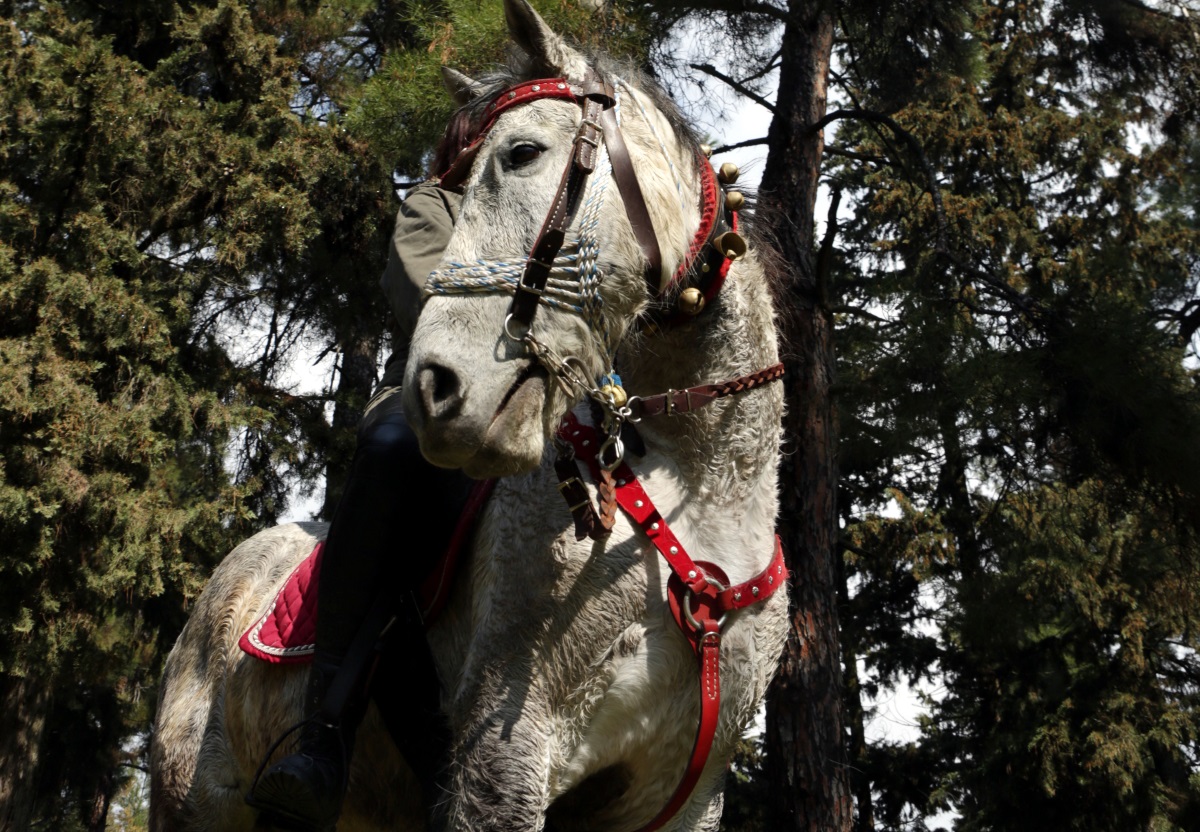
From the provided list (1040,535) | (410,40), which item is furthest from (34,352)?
(1040,535)

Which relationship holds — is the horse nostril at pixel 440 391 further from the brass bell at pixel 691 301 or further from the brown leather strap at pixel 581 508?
the brass bell at pixel 691 301

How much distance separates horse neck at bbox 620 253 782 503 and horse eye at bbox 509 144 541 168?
0.55 m

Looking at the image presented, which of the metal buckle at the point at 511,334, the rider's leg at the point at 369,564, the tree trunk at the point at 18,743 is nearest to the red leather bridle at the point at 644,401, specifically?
the metal buckle at the point at 511,334

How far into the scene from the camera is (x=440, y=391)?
2238 mm

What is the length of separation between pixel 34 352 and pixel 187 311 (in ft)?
5.25

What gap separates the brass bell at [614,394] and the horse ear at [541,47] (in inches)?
31.9

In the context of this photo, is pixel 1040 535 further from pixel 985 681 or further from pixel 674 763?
pixel 674 763

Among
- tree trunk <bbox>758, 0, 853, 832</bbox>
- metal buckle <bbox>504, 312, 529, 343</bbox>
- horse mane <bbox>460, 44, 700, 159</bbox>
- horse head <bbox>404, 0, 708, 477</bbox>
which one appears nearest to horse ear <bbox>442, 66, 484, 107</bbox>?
horse mane <bbox>460, 44, 700, 159</bbox>

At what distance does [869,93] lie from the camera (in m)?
10.7

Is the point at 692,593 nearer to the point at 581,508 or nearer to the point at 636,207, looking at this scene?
the point at 581,508

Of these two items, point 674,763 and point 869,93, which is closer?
point 674,763

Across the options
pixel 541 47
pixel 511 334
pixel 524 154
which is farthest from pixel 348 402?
pixel 511 334

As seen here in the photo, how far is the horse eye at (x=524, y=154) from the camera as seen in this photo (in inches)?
101

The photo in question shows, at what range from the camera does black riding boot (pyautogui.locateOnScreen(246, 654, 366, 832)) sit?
279cm
